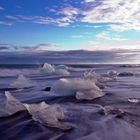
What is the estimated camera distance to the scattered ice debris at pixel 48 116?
4684 millimetres

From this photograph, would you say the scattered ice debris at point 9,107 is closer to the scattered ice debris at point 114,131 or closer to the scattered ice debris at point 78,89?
the scattered ice debris at point 114,131

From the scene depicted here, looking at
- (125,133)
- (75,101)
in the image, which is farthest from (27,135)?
(75,101)

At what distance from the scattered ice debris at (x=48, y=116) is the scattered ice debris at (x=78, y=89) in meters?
2.69

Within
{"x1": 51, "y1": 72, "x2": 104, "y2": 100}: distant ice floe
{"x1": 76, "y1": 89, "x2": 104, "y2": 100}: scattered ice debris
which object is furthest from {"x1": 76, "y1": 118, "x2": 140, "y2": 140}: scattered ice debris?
{"x1": 51, "y1": 72, "x2": 104, "y2": 100}: distant ice floe

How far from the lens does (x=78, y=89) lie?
8242 mm

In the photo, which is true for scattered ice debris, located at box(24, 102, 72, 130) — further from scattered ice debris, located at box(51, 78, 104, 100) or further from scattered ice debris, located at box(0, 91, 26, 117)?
scattered ice debris, located at box(51, 78, 104, 100)

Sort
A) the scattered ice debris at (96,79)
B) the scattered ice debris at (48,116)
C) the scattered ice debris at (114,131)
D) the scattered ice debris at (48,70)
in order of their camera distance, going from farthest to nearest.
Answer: the scattered ice debris at (48,70)
the scattered ice debris at (96,79)
the scattered ice debris at (48,116)
the scattered ice debris at (114,131)

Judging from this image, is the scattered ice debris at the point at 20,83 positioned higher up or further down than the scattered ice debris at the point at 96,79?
further down

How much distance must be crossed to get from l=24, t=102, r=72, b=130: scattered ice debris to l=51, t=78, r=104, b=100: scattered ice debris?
2694 mm

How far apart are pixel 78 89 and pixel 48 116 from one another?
345 centimetres

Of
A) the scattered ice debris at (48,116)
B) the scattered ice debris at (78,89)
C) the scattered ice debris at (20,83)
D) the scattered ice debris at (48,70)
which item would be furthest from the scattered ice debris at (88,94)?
the scattered ice debris at (48,70)

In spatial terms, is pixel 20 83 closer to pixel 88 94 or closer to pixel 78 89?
pixel 78 89

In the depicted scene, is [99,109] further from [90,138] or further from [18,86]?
[18,86]

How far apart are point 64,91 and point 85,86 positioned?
795 mm
